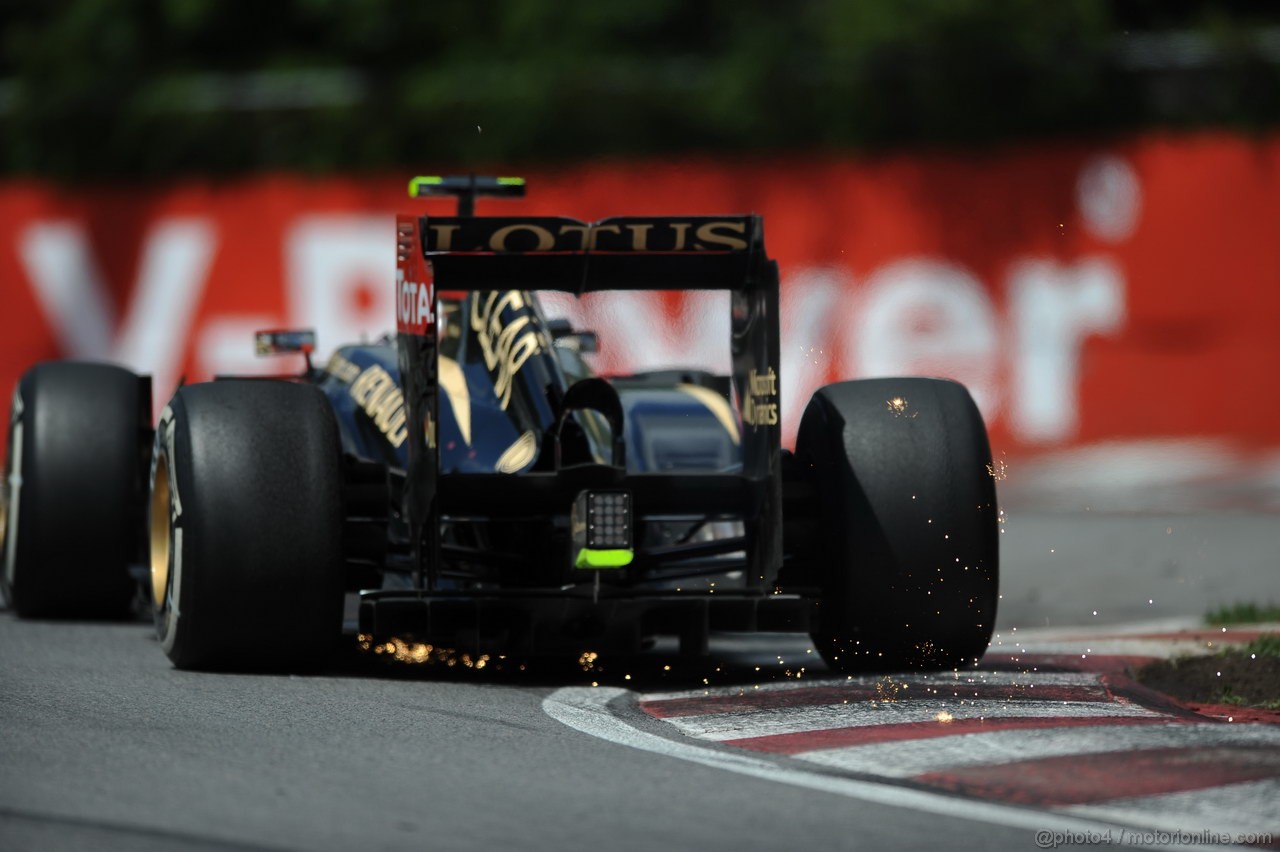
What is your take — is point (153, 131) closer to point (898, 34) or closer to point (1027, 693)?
point (898, 34)

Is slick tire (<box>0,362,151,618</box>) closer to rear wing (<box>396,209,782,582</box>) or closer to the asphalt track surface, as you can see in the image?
the asphalt track surface

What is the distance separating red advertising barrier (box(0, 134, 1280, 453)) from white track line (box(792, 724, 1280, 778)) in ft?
28.9

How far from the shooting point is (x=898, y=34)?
18312mm

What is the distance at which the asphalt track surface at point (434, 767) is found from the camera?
4613 millimetres

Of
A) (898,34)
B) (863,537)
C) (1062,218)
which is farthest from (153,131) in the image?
(863,537)

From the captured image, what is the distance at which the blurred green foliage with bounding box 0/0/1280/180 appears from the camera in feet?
55.4

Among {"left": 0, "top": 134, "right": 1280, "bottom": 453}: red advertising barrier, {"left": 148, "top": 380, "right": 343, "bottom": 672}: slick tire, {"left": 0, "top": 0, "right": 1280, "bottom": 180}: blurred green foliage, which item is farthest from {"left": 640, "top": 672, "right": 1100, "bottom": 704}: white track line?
{"left": 0, "top": 0, "right": 1280, "bottom": 180}: blurred green foliage

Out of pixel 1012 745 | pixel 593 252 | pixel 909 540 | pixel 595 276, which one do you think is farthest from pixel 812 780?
pixel 595 276

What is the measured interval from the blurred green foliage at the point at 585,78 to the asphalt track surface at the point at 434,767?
32.0ft

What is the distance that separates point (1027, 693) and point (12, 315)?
14.2 m

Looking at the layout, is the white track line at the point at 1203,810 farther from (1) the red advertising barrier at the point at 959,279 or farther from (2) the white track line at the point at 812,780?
(1) the red advertising barrier at the point at 959,279

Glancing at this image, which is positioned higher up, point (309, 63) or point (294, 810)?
point (309, 63)

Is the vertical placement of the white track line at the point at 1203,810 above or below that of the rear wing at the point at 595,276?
below

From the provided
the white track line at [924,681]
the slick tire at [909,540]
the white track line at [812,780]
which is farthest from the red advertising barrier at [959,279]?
the white track line at [812,780]
